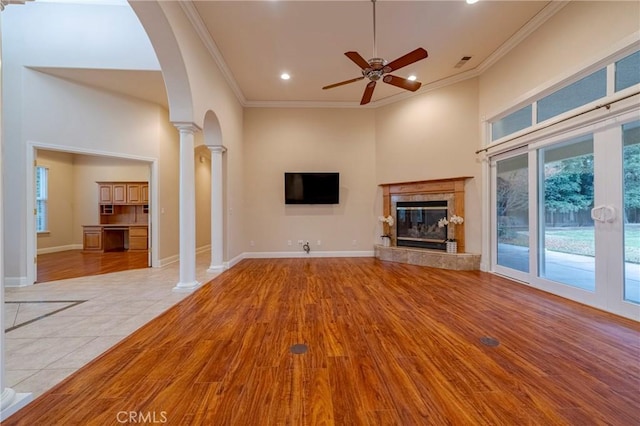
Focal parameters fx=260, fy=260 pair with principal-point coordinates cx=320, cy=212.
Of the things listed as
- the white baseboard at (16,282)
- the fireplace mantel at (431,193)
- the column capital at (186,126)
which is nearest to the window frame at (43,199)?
the white baseboard at (16,282)

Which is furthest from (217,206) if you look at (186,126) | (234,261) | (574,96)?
(574,96)

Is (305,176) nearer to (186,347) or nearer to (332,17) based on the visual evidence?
(332,17)

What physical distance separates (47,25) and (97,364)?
559cm

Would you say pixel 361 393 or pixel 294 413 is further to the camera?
pixel 361 393

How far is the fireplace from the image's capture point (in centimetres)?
539

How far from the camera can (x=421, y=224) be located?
5.68m

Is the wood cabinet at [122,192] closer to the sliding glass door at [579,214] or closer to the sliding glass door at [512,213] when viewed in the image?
the sliding glass door at [512,213]

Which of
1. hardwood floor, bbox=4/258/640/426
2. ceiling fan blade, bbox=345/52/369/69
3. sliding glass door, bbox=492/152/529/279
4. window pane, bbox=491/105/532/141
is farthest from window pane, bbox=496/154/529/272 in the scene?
ceiling fan blade, bbox=345/52/369/69

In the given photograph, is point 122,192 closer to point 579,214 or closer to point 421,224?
point 421,224

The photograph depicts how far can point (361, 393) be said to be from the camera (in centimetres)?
160

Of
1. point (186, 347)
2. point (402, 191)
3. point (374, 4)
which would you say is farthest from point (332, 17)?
point (186, 347)

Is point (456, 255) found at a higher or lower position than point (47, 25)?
lower

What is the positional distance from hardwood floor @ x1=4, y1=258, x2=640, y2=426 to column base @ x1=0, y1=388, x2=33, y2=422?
0.14ft

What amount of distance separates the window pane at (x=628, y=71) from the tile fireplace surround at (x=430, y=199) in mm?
2394
